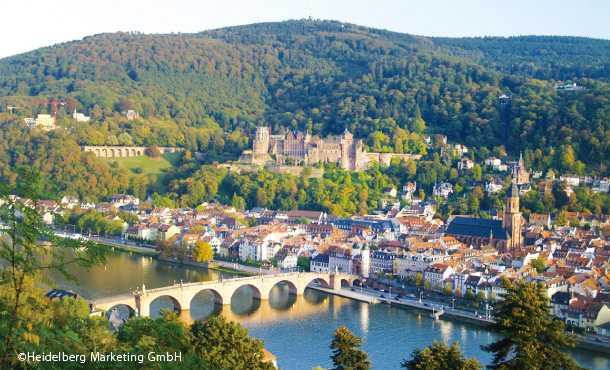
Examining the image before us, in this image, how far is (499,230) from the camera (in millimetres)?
29641

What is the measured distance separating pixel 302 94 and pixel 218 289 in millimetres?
43641

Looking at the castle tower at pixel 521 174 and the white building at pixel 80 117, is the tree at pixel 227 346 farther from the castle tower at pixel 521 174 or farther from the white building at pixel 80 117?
the white building at pixel 80 117

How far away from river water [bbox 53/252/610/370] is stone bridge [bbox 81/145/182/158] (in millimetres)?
23604

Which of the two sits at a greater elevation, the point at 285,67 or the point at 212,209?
the point at 285,67

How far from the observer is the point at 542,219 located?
3300 cm

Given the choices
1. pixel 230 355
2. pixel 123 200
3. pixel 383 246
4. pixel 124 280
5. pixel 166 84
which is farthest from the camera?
pixel 166 84

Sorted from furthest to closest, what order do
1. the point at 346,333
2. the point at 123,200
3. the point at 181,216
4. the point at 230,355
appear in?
the point at 123,200 < the point at 181,216 < the point at 346,333 < the point at 230,355

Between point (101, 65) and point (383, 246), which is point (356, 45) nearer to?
point (101, 65)

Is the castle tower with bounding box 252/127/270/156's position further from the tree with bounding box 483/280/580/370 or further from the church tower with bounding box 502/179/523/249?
the tree with bounding box 483/280/580/370

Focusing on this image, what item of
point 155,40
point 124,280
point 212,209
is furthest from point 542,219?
point 155,40

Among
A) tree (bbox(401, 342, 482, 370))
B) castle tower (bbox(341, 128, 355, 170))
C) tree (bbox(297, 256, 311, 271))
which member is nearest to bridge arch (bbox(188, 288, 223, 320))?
tree (bbox(297, 256, 311, 271))

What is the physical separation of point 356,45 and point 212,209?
42.2m

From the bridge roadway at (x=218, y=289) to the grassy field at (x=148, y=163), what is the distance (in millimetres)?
22961

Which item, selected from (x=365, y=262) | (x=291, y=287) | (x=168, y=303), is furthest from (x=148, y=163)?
(x=168, y=303)
